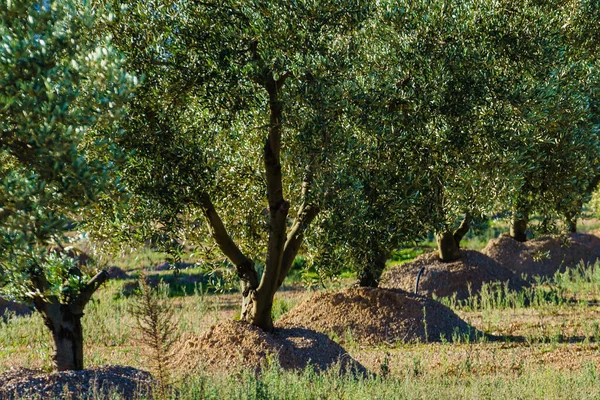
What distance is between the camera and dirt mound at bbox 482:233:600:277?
28.0 metres

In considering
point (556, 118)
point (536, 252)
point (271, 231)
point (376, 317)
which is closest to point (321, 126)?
point (271, 231)

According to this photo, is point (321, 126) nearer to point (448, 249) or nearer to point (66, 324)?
point (66, 324)

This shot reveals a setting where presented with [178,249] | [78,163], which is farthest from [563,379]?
[78,163]

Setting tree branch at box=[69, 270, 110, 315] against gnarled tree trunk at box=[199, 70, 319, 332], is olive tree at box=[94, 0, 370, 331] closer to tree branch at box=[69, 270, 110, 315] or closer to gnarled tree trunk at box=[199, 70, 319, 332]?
gnarled tree trunk at box=[199, 70, 319, 332]

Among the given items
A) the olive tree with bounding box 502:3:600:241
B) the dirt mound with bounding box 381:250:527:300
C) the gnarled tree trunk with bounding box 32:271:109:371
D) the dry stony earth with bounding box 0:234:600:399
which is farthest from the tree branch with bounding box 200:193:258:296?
the dirt mound with bounding box 381:250:527:300

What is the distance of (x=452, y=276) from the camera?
23906 millimetres

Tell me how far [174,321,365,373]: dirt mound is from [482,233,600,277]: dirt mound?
50.2 ft

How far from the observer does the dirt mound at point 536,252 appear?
28.0m

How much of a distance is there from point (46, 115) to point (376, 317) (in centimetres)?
1126

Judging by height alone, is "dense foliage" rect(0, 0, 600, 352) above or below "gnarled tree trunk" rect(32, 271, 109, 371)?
above

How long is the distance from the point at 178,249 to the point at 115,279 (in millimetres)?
18071

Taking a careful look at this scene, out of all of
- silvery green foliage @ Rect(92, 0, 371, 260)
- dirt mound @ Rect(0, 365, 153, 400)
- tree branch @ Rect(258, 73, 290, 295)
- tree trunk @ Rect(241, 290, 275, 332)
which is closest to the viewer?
dirt mound @ Rect(0, 365, 153, 400)

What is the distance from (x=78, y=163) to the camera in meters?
7.78

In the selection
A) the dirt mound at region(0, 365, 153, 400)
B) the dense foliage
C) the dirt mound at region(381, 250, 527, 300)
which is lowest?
the dirt mound at region(0, 365, 153, 400)
